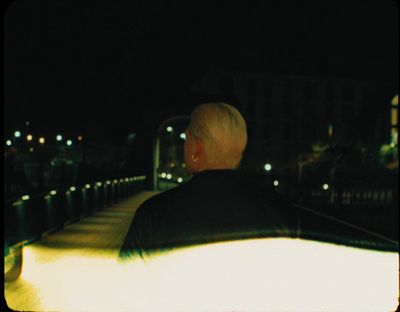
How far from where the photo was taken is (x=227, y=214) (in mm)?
2230

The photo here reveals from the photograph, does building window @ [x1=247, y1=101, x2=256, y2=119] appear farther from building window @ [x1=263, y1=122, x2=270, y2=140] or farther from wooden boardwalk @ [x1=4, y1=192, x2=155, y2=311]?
wooden boardwalk @ [x1=4, y1=192, x2=155, y2=311]

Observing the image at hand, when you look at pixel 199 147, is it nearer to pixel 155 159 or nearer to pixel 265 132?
pixel 155 159

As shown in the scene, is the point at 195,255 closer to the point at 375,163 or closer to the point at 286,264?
the point at 286,264

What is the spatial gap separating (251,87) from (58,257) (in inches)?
2590

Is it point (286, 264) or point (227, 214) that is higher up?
point (227, 214)

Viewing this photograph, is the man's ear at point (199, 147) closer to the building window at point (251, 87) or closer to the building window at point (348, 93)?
the building window at point (251, 87)

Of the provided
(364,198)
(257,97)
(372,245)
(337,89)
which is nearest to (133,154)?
(364,198)

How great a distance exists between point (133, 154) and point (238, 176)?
3732 cm

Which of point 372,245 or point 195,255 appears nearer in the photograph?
point 195,255

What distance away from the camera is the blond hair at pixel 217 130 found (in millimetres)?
2354

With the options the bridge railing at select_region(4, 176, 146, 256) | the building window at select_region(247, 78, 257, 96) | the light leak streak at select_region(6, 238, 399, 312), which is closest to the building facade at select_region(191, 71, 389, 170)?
the building window at select_region(247, 78, 257, 96)

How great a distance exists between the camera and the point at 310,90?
3022 inches

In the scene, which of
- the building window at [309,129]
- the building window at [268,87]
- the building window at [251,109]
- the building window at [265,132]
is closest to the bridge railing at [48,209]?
the building window at [309,129]

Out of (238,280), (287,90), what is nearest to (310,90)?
(287,90)
